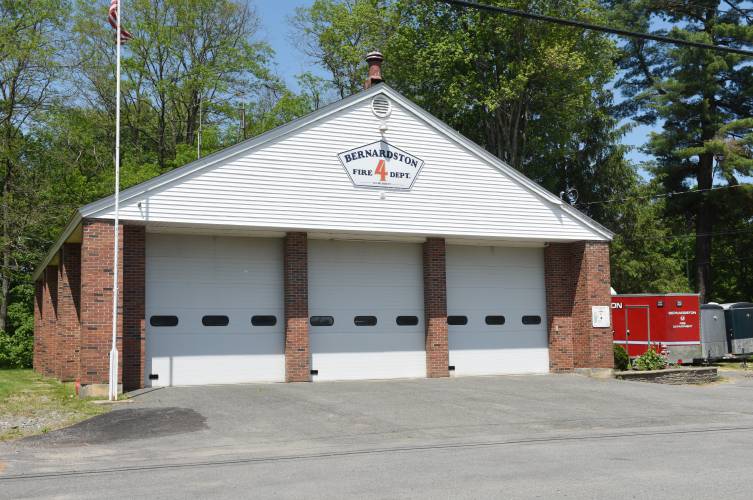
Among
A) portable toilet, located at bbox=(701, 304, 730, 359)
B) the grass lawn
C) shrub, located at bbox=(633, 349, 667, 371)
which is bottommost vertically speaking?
the grass lawn

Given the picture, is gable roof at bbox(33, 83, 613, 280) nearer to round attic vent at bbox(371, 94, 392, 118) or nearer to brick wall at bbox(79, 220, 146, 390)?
round attic vent at bbox(371, 94, 392, 118)

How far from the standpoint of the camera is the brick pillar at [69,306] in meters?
21.6

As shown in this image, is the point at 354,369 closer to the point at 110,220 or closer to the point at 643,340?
the point at 110,220

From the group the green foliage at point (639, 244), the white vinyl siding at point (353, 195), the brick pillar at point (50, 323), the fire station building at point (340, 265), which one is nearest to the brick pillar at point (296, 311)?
the fire station building at point (340, 265)

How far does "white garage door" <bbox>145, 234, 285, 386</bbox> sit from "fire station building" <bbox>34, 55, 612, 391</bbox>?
4cm

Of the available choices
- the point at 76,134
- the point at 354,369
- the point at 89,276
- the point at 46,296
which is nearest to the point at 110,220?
the point at 89,276

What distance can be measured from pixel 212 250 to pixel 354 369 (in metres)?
4.83

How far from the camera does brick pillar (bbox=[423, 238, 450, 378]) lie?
70.6 feet

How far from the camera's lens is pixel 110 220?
1772 centimetres

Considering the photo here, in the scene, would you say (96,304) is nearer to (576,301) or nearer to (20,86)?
(576,301)

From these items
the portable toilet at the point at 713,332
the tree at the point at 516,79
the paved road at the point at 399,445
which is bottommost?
the paved road at the point at 399,445

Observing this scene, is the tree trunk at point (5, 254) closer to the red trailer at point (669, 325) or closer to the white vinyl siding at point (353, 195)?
the white vinyl siding at point (353, 195)

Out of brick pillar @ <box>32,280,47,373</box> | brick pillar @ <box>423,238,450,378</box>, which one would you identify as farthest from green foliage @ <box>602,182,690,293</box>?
brick pillar @ <box>32,280,47,373</box>

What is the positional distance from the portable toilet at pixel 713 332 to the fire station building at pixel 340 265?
26.6 feet
